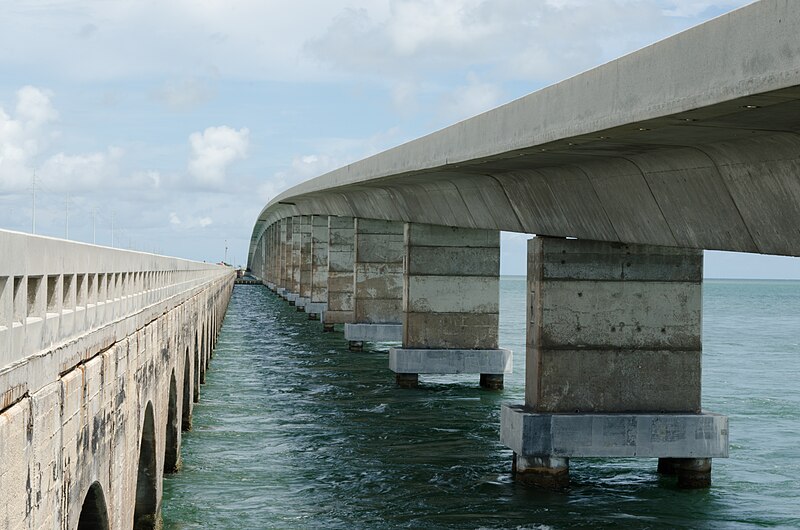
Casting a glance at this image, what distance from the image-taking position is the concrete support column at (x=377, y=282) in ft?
141

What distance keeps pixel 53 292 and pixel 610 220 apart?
1098cm

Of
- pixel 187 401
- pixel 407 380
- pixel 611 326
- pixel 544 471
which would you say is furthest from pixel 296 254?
pixel 544 471

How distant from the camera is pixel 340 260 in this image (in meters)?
53.4

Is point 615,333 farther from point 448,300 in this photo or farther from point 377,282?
point 377,282

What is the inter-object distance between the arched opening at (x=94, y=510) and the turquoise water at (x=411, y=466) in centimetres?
635

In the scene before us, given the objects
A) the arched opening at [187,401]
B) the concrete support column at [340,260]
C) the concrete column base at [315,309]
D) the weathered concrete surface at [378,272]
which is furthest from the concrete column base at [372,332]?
the concrete column base at [315,309]

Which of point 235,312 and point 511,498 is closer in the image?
point 511,498

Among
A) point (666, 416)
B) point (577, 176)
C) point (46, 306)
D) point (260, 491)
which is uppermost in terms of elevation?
point (577, 176)

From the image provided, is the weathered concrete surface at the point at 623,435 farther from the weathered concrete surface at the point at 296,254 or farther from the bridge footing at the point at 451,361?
the weathered concrete surface at the point at 296,254

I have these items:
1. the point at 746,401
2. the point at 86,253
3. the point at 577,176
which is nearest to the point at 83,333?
the point at 86,253

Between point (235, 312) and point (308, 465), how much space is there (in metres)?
55.0

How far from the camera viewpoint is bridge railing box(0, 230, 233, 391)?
21.4ft

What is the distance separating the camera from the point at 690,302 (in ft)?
65.1

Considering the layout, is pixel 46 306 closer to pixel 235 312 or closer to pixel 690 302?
pixel 690 302
